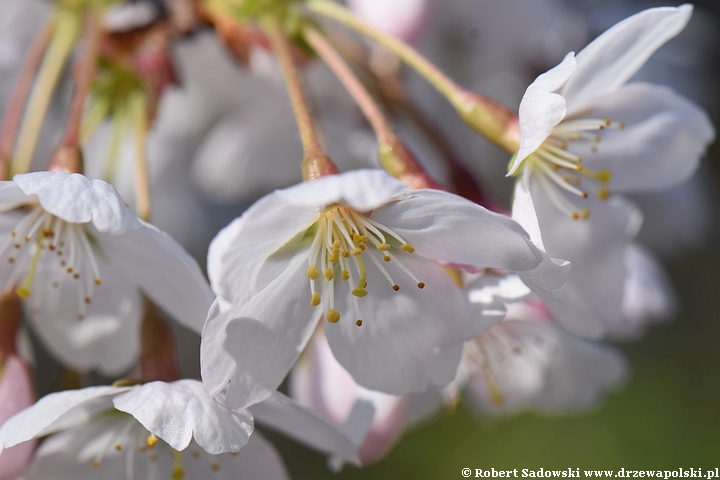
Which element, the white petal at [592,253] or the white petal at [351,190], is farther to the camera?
the white petal at [592,253]

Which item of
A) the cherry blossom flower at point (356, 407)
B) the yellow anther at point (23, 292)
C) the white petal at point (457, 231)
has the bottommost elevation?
the cherry blossom flower at point (356, 407)

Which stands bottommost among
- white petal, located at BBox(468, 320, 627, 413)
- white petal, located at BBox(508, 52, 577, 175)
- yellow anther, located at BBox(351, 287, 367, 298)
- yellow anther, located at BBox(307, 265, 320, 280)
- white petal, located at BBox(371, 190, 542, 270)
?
white petal, located at BBox(468, 320, 627, 413)

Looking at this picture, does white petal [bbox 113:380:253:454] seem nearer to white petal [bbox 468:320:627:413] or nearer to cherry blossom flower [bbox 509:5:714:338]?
cherry blossom flower [bbox 509:5:714:338]

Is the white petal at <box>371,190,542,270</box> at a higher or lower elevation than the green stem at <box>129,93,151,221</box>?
higher

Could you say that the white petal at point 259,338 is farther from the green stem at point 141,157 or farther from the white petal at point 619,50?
the white petal at point 619,50

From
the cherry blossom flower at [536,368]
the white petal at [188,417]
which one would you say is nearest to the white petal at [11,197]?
the white petal at [188,417]

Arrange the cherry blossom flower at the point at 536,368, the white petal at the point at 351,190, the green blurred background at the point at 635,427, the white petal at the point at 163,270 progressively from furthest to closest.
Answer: the green blurred background at the point at 635,427 < the cherry blossom flower at the point at 536,368 < the white petal at the point at 163,270 < the white petal at the point at 351,190

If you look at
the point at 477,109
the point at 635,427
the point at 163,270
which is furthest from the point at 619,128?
the point at 635,427

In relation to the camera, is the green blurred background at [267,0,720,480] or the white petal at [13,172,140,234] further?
the green blurred background at [267,0,720,480]

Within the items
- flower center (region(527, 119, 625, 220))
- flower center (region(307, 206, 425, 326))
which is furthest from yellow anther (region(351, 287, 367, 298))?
flower center (region(527, 119, 625, 220))
